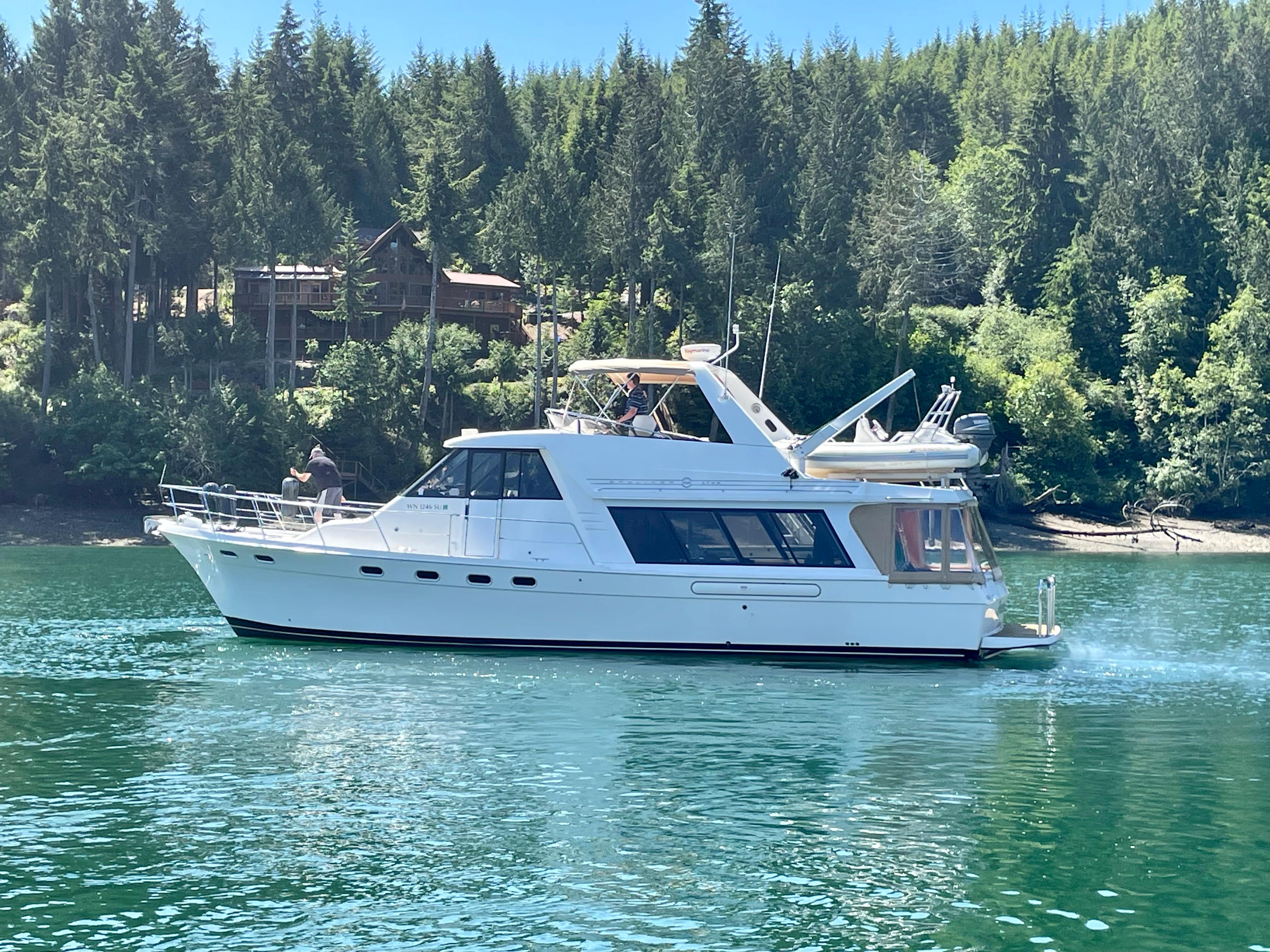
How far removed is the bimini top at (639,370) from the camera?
22875 mm

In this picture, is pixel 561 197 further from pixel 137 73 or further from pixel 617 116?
pixel 617 116

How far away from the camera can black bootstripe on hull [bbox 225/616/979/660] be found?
2183 centimetres

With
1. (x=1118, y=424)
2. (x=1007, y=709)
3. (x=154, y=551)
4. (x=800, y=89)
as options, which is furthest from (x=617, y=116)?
(x=1007, y=709)

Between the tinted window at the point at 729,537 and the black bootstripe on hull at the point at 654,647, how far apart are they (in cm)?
128

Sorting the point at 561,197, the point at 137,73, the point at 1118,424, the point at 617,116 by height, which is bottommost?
the point at 1118,424

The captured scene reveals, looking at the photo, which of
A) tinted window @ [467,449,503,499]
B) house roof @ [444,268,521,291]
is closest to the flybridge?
tinted window @ [467,449,503,499]

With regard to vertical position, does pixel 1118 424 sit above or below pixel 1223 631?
above

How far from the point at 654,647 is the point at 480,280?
1849 inches

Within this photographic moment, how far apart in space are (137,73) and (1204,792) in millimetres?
51353

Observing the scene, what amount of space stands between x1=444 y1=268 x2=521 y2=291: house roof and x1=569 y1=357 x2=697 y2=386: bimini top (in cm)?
4231

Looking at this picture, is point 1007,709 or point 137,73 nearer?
point 1007,709

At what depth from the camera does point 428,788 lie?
48.9ft

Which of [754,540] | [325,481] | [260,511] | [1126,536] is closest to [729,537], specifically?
[754,540]

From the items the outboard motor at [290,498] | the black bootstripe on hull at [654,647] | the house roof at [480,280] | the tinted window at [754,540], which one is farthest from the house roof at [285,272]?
the tinted window at [754,540]
